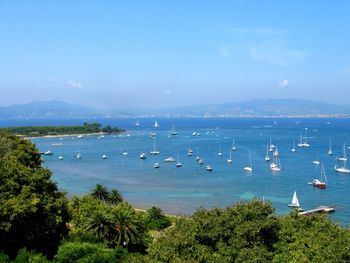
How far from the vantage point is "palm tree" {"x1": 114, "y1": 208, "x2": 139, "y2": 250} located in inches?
1088

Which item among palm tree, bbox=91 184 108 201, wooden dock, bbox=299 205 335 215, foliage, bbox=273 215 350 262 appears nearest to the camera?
foliage, bbox=273 215 350 262

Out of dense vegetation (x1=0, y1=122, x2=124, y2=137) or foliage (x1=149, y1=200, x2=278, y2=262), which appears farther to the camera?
dense vegetation (x1=0, y1=122, x2=124, y2=137)

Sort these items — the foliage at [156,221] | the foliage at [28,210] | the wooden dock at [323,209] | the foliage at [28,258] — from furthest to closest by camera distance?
the wooden dock at [323,209] → the foliage at [156,221] → the foliage at [28,210] → the foliage at [28,258]

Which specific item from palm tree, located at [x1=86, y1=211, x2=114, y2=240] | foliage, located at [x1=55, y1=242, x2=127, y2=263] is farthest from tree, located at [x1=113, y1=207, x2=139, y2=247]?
foliage, located at [x1=55, y1=242, x2=127, y2=263]

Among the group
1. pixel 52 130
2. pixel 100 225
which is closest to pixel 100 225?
pixel 100 225

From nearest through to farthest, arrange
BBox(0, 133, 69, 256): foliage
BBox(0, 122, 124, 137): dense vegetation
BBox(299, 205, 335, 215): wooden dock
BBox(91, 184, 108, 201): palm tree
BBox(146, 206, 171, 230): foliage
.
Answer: BBox(0, 133, 69, 256): foliage, BBox(146, 206, 171, 230): foliage, BBox(91, 184, 108, 201): palm tree, BBox(299, 205, 335, 215): wooden dock, BBox(0, 122, 124, 137): dense vegetation

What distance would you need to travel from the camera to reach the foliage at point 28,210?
22.9 metres

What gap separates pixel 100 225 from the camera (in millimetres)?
27281

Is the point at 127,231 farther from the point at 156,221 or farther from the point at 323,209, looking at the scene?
the point at 323,209

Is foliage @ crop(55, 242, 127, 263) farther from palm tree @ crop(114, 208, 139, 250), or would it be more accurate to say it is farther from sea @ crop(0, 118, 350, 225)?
sea @ crop(0, 118, 350, 225)

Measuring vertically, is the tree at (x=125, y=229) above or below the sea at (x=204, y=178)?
above

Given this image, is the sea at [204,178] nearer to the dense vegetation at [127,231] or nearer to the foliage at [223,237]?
the dense vegetation at [127,231]

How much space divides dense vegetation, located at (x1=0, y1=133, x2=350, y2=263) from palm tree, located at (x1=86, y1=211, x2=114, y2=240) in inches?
2.4

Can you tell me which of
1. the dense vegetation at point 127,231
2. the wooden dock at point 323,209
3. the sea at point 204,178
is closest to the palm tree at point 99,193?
the sea at point 204,178
